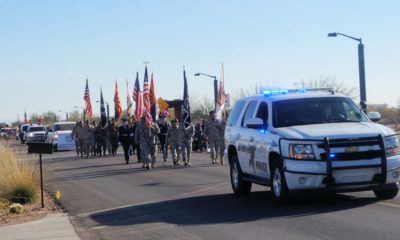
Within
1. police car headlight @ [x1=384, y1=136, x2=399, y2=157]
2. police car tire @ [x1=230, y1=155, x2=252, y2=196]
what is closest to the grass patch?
police car tire @ [x1=230, y1=155, x2=252, y2=196]

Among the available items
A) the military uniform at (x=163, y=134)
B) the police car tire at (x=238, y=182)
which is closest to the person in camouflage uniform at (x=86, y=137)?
the military uniform at (x=163, y=134)

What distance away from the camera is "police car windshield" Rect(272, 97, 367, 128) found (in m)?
12.2

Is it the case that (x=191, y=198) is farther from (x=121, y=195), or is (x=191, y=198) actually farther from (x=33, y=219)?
(x=33, y=219)

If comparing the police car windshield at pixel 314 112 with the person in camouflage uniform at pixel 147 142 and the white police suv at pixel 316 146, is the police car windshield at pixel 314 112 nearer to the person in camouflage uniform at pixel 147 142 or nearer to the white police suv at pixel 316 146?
the white police suv at pixel 316 146

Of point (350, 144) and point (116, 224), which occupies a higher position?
point (350, 144)

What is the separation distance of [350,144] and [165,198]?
503cm

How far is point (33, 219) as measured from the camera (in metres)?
13.0

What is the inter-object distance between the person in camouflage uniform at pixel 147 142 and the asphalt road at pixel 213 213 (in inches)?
230

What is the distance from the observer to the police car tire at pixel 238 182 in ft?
45.5

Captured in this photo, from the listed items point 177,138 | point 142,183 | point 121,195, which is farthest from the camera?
point 177,138

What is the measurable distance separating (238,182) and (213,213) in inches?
88.1

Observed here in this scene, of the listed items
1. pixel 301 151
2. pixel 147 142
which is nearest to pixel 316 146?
pixel 301 151

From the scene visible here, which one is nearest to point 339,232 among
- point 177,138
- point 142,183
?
point 142,183

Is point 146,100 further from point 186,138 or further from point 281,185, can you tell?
point 281,185
